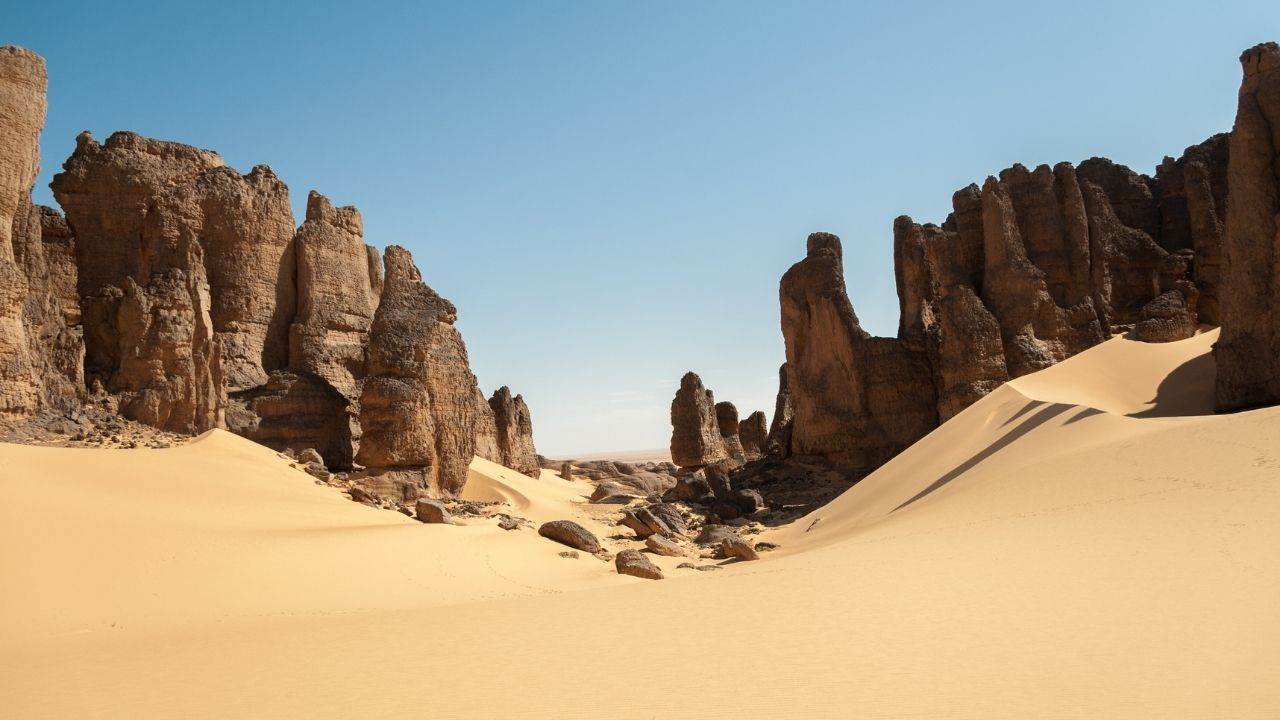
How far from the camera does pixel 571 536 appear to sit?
14.4 metres

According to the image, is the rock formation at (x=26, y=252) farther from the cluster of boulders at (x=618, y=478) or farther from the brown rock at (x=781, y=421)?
the brown rock at (x=781, y=421)

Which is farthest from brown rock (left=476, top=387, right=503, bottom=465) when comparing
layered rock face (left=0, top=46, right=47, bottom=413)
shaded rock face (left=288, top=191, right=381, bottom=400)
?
layered rock face (left=0, top=46, right=47, bottom=413)

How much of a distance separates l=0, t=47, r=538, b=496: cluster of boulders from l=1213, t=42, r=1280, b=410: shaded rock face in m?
15.9

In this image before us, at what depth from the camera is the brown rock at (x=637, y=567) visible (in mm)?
11484

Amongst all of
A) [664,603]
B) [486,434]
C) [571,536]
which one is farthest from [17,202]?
[664,603]

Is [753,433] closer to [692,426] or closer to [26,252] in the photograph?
[692,426]

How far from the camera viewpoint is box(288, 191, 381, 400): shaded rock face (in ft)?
79.4

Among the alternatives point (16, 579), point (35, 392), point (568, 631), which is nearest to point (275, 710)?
point (568, 631)

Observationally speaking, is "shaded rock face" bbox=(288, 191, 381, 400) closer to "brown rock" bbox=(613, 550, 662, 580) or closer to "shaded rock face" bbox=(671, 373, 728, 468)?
"shaded rock face" bbox=(671, 373, 728, 468)

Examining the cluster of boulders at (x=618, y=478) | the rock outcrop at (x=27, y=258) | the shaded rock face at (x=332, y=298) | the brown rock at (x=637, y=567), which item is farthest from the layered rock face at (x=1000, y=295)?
the rock outcrop at (x=27, y=258)

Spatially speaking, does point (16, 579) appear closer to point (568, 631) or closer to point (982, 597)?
point (568, 631)

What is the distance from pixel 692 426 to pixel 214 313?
17.2 meters

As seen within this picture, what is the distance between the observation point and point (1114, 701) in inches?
180

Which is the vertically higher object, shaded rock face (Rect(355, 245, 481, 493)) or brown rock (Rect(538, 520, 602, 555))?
shaded rock face (Rect(355, 245, 481, 493))
